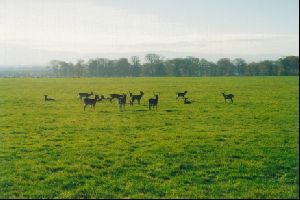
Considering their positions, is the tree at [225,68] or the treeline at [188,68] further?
the tree at [225,68]

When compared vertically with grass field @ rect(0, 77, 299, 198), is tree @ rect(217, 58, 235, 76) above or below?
above

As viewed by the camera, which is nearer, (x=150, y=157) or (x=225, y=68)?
(x=150, y=157)

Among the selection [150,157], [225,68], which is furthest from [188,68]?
[150,157]

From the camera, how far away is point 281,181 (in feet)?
35.2

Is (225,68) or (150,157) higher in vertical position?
(225,68)

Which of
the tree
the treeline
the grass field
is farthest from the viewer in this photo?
the tree

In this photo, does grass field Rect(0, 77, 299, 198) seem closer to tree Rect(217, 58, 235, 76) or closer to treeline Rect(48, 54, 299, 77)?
treeline Rect(48, 54, 299, 77)

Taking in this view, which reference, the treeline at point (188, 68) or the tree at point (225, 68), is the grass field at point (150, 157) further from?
the tree at point (225, 68)

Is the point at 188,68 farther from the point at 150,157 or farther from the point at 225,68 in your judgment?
the point at 150,157

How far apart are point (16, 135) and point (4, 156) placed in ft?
15.4

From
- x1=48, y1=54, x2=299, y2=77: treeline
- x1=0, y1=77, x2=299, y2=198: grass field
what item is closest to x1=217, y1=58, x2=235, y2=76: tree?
x1=48, y1=54, x2=299, y2=77: treeline

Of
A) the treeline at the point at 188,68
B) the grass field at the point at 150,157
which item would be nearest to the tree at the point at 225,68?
the treeline at the point at 188,68

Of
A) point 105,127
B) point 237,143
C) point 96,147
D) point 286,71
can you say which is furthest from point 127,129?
point 286,71

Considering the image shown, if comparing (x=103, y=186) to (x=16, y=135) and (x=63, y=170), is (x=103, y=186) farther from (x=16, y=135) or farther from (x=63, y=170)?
(x=16, y=135)
